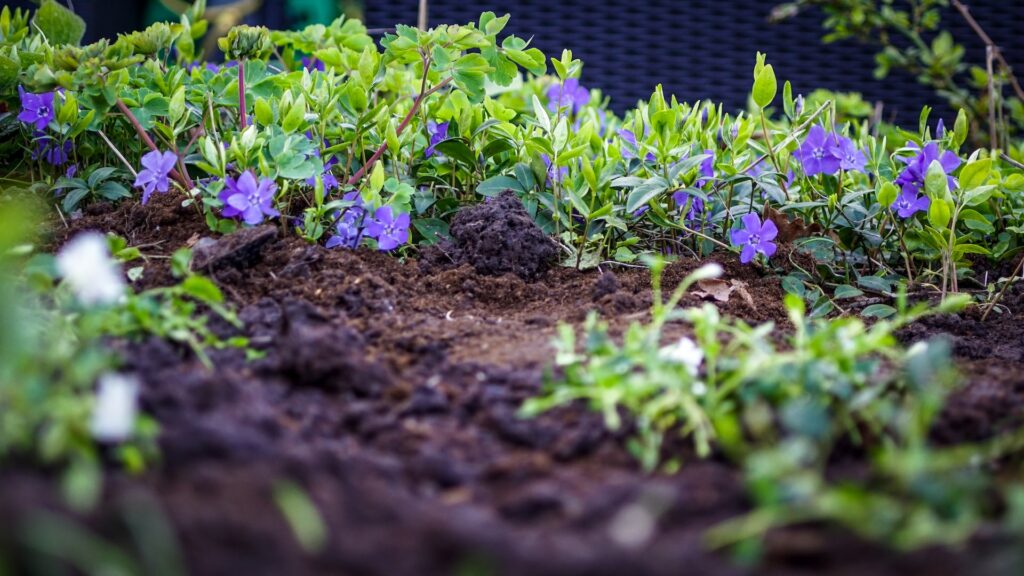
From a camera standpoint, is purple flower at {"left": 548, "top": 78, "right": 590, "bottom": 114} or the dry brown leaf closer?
the dry brown leaf

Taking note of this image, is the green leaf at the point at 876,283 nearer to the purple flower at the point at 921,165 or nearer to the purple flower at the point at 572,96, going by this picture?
the purple flower at the point at 921,165

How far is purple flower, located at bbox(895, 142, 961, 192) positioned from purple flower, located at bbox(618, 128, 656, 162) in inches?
17.7

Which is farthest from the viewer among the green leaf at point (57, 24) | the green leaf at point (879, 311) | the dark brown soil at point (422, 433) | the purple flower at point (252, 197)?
the green leaf at point (57, 24)

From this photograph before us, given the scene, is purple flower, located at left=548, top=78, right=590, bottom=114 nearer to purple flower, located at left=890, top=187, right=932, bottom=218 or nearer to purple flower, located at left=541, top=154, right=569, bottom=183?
purple flower, located at left=541, top=154, right=569, bottom=183

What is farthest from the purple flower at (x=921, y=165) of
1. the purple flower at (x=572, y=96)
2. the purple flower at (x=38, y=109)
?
the purple flower at (x=38, y=109)

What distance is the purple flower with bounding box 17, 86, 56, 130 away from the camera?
5.17 ft

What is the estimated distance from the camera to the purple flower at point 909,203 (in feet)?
5.14

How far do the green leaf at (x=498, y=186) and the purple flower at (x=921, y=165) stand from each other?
0.68 meters

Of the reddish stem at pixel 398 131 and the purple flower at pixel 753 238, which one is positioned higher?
the reddish stem at pixel 398 131

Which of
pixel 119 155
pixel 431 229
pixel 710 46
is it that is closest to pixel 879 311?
pixel 431 229

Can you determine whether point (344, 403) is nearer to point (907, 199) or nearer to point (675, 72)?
point (907, 199)

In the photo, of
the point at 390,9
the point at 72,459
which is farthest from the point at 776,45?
the point at 72,459

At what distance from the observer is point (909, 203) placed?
1.58m

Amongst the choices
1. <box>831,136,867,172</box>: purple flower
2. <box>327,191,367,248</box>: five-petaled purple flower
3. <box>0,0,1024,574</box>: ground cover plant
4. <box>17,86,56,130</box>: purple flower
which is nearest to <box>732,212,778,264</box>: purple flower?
<box>0,0,1024,574</box>: ground cover plant
